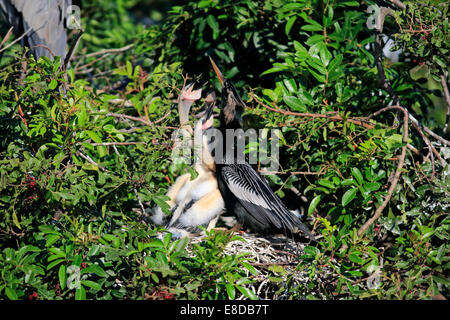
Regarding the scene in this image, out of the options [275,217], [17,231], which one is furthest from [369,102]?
[17,231]

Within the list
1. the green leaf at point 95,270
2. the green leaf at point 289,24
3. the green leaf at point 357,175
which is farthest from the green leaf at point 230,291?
the green leaf at point 289,24

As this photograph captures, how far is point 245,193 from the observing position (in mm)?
2578

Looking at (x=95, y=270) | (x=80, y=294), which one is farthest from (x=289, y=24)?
(x=80, y=294)

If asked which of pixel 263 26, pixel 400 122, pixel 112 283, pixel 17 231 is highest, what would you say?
pixel 263 26

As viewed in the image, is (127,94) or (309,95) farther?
(127,94)

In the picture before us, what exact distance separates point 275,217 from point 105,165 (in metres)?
0.98

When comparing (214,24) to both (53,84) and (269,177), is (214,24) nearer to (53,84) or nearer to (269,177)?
(269,177)

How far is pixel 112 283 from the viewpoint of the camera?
1928mm

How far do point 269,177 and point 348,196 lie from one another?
Result: 58 centimetres

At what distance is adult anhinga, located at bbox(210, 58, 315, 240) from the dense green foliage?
0.12 meters

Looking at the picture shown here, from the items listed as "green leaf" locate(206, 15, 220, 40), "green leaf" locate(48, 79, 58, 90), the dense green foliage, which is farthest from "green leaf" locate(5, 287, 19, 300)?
"green leaf" locate(206, 15, 220, 40)

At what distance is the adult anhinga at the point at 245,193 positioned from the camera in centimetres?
246
